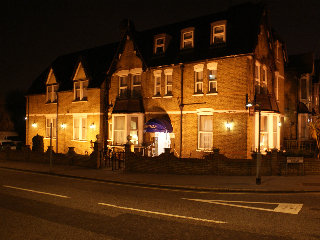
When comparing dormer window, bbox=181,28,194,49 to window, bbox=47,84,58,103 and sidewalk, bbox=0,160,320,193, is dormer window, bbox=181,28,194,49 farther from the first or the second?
window, bbox=47,84,58,103

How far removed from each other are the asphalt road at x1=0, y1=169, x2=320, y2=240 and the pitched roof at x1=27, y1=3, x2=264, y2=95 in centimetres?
1061

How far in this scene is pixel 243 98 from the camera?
63.5 feet

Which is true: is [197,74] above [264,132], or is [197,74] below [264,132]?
above

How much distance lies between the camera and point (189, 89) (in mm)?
21719

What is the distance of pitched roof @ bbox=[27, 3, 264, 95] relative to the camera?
20062 millimetres

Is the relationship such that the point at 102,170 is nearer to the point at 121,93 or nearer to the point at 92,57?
the point at 121,93

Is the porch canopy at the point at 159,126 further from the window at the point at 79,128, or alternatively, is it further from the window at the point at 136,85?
the window at the point at 79,128

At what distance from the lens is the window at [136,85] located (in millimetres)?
24609

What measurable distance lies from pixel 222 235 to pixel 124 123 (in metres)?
18.2

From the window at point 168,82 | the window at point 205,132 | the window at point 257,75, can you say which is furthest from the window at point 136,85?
the window at point 257,75

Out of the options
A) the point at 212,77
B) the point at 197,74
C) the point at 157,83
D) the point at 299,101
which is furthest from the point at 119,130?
the point at 299,101

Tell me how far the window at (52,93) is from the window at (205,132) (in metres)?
16.2

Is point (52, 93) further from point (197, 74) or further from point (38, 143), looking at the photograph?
point (197, 74)

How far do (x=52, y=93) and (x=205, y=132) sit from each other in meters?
17.5
